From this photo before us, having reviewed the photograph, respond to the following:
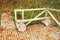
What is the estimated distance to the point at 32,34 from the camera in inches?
248

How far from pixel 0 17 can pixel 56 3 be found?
350cm

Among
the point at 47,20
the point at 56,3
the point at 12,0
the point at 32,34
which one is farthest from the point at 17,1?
the point at 32,34

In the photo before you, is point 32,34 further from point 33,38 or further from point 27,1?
point 27,1

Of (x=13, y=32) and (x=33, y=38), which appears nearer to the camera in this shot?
(x=33, y=38)

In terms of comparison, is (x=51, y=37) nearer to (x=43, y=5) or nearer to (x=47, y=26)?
(x=47, y=26)

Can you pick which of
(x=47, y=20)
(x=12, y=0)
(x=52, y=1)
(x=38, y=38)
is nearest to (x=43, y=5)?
(x=52, y=1)

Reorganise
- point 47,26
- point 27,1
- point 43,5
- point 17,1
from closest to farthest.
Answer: point 47,26, point 43,5, point 27,1, point 17,1

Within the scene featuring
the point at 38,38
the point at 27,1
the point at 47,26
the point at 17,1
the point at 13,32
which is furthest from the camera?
the point at 17,1

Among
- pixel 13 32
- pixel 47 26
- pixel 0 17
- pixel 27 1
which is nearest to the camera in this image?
pixel 13 32

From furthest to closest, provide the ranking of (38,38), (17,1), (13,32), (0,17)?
1. (17,1)
2. (0,17)
3. (13,32)
4. (38,38)

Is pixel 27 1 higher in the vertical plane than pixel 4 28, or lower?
higher

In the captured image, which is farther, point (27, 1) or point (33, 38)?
point (27, 1)

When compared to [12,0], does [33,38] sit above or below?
below

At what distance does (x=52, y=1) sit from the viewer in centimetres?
910
